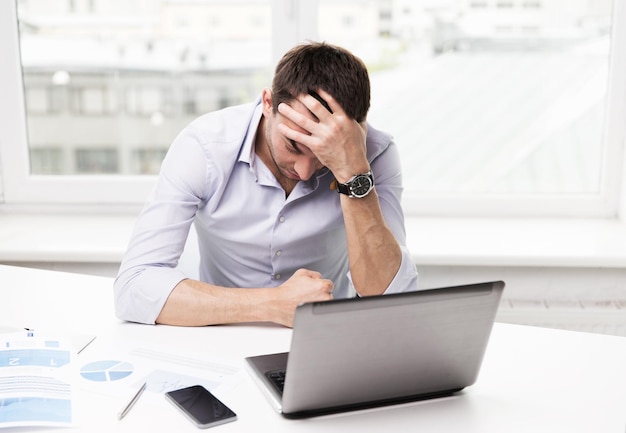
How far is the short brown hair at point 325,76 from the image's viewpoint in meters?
1.49

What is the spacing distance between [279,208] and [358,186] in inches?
8.6

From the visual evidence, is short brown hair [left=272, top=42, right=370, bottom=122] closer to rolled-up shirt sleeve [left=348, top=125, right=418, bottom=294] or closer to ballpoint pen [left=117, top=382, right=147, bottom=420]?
rolled-up shirt sleeve [left=348, top=125, right=418, bottom=294]

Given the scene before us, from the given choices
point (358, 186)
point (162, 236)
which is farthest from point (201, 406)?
point (358, 186)

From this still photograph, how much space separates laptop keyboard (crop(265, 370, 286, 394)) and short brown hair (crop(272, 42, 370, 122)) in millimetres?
605

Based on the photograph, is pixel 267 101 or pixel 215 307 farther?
pixel 267 101

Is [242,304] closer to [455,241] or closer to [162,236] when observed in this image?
[162,236]

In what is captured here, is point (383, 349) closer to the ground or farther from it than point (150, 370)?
farther from it

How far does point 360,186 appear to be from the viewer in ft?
5.21

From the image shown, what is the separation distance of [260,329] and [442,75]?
152 cm

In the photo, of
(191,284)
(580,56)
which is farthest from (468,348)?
(580,56)

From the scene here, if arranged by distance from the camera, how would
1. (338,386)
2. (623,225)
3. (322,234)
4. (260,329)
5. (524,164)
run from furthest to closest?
(524,164) → (623,225) → (322,234) → (260,329) → (338,386)

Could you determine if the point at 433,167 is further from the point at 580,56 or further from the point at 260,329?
the point at 260,329

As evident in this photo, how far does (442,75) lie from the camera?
260 centimetres

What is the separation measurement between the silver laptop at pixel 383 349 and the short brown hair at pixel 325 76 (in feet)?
1.94
